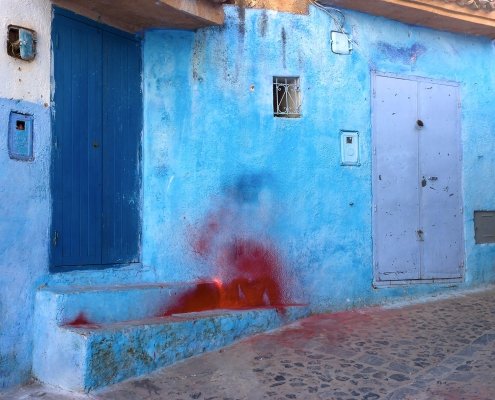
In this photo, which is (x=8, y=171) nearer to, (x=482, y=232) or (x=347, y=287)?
Answer: (x=347, y=287)

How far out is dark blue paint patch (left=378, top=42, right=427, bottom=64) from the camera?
6.80 meters

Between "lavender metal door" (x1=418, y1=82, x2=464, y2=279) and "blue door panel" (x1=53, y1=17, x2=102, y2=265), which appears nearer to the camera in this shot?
"blue door panel" (x1=53, y1=17, x2=102, y2=265)

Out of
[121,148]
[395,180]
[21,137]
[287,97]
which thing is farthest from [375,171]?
[21,137]

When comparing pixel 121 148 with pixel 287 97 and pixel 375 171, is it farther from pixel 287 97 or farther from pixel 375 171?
pixel 375 171

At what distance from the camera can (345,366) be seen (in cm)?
458

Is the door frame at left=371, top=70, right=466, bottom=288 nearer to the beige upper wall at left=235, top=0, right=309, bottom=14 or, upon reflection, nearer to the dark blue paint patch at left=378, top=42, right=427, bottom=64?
the dark blue paint patch at left=378, top=42, right=427, bottom=64

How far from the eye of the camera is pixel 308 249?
614 centimetres

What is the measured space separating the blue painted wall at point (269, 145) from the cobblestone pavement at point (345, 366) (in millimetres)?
885

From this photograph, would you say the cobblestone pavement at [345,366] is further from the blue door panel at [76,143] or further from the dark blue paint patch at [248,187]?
the dark blue paint patch at [248,187]

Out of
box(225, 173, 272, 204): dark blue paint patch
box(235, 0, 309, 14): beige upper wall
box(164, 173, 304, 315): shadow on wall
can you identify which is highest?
box(235, 0, 309, 14): beige upper wall

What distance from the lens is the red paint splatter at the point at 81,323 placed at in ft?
14.2

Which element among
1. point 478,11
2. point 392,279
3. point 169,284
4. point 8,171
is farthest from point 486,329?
point 8,171

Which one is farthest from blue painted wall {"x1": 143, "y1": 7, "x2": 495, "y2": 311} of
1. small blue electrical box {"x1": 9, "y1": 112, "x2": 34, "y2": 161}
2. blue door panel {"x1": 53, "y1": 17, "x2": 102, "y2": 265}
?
small blue electrical box {"x1": 9, "y1": 112, "x2": 34, "y2": 161}

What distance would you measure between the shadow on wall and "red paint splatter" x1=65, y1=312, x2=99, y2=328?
4.19ft
